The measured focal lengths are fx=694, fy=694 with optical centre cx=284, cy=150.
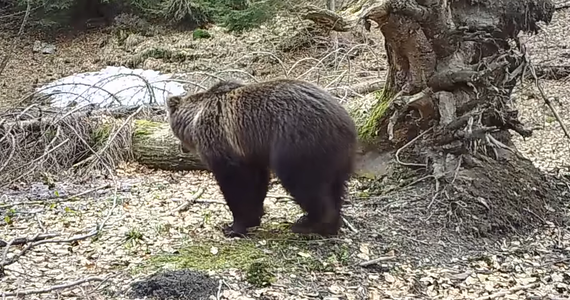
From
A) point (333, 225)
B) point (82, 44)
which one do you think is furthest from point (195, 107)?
point (82, 44)

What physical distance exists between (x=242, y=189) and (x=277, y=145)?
43cm

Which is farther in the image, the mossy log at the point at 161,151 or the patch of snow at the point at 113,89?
the patch of snow at the point at 113,89

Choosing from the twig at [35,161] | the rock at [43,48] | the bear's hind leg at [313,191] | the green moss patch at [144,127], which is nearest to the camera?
the bear's hind leg at [313,191]

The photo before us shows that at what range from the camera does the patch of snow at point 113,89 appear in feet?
26.5

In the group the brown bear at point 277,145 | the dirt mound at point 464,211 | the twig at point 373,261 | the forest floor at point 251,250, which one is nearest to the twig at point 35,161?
the forest floor at point 251,250

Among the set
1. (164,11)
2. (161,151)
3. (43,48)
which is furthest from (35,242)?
(43,48)

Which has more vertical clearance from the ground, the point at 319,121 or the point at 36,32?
the point at 319,121

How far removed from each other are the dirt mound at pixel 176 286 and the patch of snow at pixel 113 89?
381 cm

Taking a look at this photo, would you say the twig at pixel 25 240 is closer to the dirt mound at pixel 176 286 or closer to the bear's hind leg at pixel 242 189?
the dirt mound at pixel 176 286

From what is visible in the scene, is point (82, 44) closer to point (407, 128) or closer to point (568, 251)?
point (407, 128)

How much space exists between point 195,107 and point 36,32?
39.3 ft

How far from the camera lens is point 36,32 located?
619 inches

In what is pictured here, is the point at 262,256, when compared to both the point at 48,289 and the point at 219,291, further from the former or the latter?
the point at 48,289

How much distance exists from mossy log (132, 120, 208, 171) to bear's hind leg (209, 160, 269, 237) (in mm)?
2301
